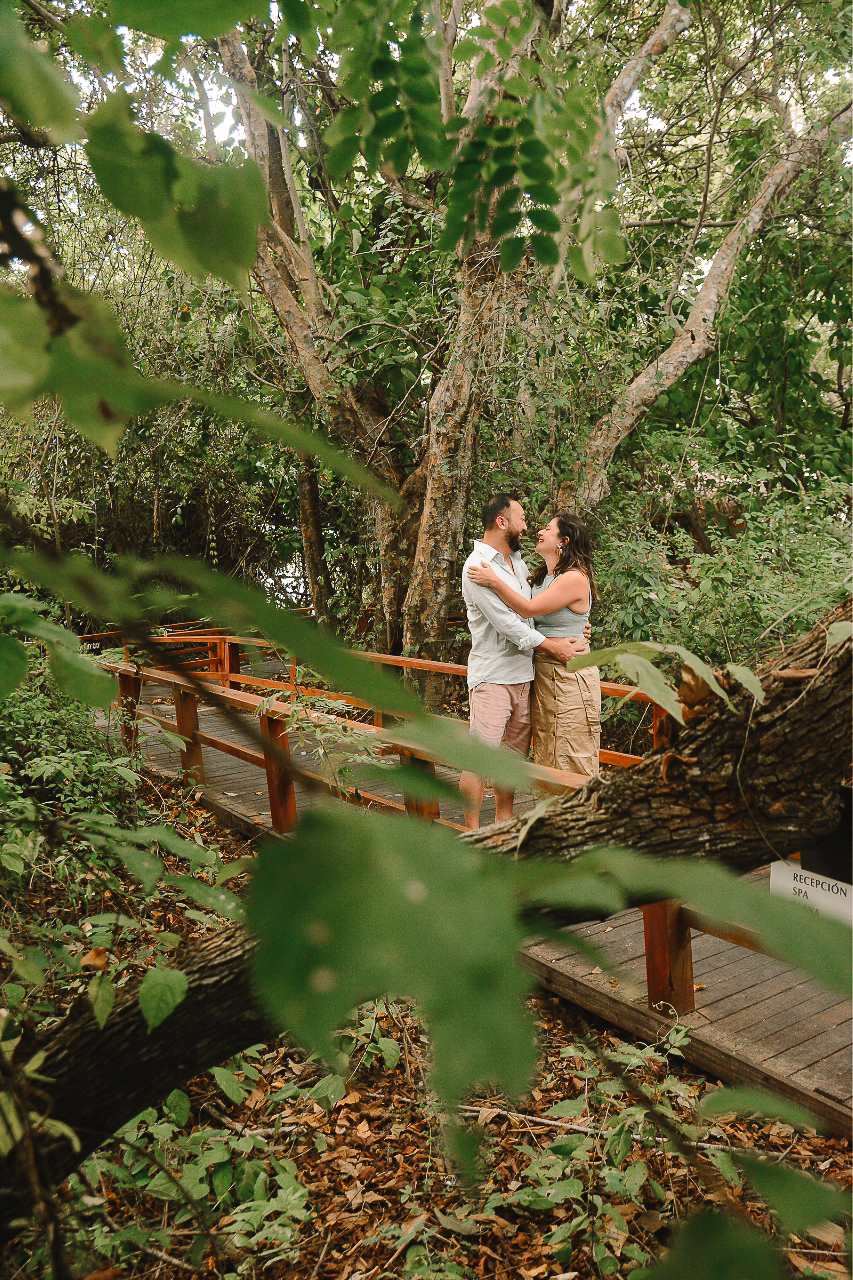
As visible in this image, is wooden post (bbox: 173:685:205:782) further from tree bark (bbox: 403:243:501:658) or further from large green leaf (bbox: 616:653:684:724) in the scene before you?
large green leaf (bbox: 616:653:684:724)

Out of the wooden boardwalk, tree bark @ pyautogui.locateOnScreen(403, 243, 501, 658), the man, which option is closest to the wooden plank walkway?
the wooden boardwalk

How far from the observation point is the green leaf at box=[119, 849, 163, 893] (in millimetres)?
Result: 1143

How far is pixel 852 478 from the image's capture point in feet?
20.4

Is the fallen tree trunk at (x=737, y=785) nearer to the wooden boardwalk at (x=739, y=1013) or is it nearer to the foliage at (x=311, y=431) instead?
the foliage at (x=311, y=431)

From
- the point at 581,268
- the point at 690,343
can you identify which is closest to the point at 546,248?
the point at 581,268

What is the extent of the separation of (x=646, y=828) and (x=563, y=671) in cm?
248

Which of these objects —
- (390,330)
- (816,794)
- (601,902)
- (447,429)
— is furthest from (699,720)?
(390,330)

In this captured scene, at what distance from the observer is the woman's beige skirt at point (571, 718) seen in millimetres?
3775

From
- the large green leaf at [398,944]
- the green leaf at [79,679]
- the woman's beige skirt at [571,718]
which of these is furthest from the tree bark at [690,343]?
the large green leaf at [398,944]

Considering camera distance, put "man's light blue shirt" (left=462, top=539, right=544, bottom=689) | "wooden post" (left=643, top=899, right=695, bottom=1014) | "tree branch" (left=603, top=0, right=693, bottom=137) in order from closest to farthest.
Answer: "wooden post" (left=643, top=899, right=695, bottom=1014)
"man's light blue shirt" (left=462, top=539, right=544, bottom=689)
"tree branch" (left=603, top=0, right=693, bottom=137)

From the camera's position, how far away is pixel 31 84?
16.5 inches

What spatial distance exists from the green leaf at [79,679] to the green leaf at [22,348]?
49cm

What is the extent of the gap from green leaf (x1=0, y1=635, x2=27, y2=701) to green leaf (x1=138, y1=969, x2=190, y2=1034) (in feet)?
1.54

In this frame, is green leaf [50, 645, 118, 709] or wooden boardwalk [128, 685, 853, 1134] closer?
green leaf [50, 645, 118, 709]
